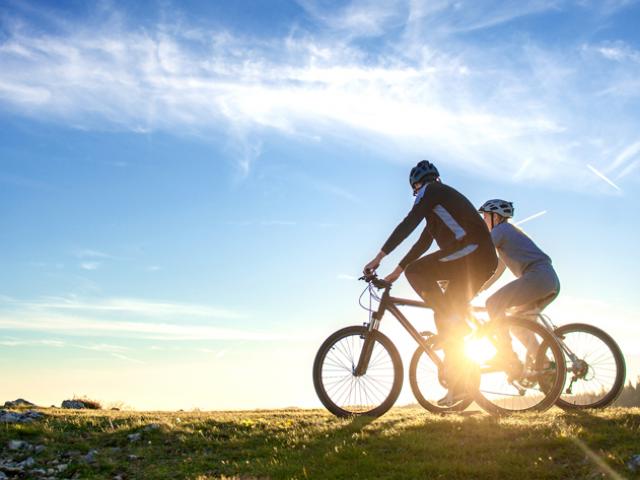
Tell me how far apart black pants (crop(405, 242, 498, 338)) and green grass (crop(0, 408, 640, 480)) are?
1.73 metres

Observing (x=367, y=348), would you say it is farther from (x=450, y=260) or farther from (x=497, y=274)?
(x=497, y=274)

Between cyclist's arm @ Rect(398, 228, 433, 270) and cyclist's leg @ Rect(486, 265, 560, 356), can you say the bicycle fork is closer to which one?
cyclist's arm @ Rect(398, 228, 433, 270)

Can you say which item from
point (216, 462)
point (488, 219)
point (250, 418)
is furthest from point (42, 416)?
point (488, 219)

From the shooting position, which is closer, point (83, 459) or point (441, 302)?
point (83, 459)

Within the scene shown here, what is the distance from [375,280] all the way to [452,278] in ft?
4.76

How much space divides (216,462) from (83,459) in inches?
90.0

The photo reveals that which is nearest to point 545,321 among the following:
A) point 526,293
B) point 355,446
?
point 526,293

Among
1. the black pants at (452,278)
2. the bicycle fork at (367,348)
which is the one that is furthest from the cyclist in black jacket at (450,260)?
the bicycle fork at (367,348)

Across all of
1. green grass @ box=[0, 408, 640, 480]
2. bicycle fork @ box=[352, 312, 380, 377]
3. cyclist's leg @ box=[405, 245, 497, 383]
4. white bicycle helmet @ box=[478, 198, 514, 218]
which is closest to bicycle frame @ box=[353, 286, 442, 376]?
bicycle fork @ box=[352, 312, 380, 377]

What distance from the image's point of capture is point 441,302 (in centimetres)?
1094

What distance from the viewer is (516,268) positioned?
11891mm

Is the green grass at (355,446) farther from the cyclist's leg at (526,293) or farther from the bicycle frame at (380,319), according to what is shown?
the cyclist's leg at (526,293)

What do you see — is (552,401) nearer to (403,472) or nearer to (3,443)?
(403,472)

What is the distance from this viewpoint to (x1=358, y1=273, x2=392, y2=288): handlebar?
11.5 meters
